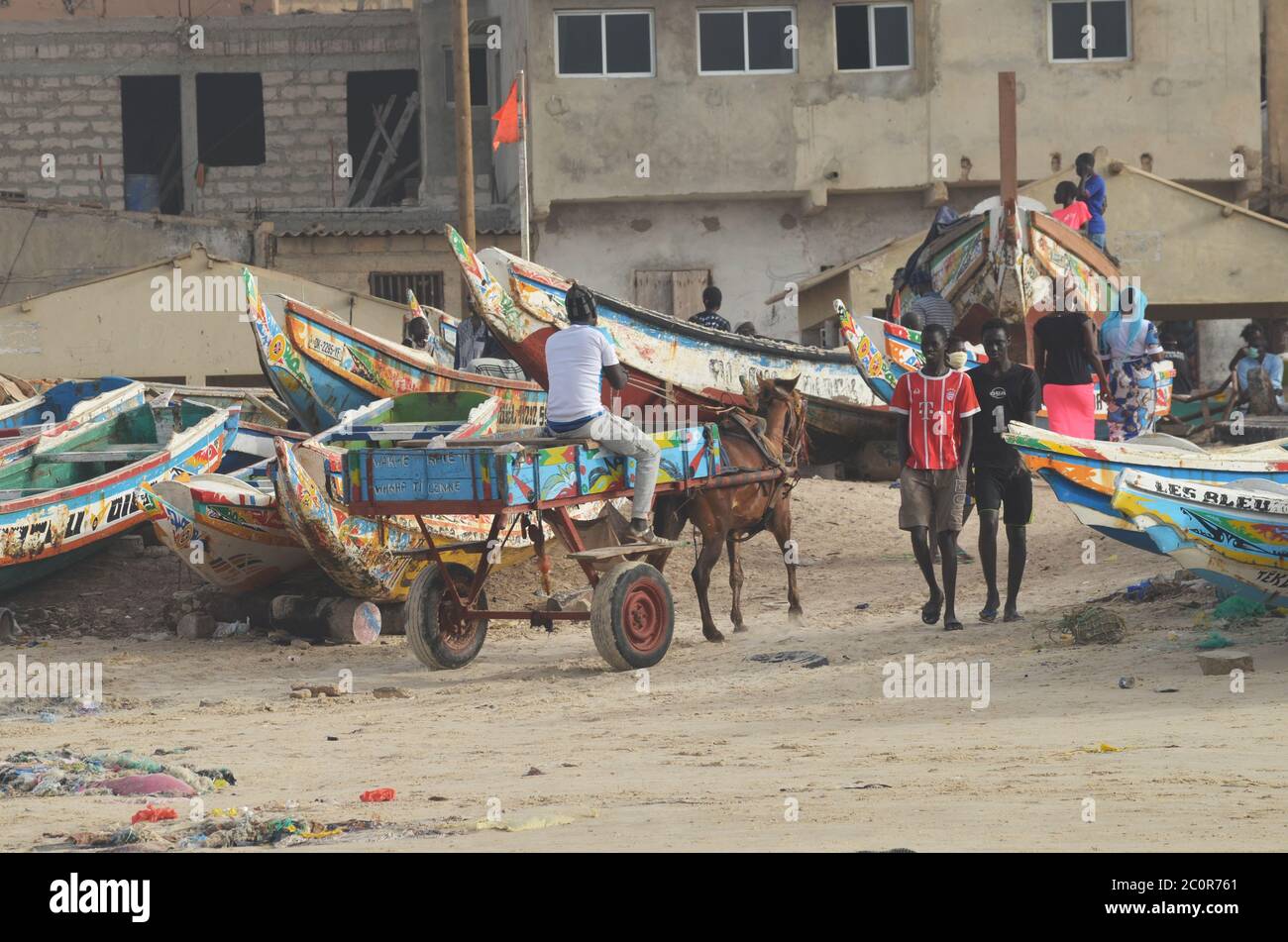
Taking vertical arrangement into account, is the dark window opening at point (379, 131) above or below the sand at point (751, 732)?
above

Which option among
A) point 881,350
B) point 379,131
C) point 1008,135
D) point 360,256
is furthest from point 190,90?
point 1008,135

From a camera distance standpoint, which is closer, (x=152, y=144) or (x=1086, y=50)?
(x=1086, y=50)

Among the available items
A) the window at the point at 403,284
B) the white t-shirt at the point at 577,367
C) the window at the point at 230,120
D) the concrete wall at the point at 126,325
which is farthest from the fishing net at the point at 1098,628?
the window at the point at 230,120

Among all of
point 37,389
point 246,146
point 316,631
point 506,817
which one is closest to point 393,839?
point 506,817

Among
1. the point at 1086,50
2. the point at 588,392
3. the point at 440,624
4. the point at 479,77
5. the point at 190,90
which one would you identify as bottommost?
the point at 440,624

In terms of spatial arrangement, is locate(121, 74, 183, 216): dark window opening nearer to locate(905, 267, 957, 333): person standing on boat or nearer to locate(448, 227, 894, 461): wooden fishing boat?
locate(448, 227, 894, 461): wooden fishing boat

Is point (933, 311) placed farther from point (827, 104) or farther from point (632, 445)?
point (827, 104)

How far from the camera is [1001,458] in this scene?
40.6 ft

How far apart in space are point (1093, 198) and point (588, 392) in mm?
9620

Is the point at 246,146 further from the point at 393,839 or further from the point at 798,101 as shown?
the point at 393,839

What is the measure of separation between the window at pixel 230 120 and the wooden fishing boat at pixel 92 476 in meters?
16.3

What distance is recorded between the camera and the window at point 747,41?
28.8 m

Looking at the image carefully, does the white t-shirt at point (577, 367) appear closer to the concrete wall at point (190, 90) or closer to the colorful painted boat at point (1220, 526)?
the colorful painted boat at point (1220, 526)

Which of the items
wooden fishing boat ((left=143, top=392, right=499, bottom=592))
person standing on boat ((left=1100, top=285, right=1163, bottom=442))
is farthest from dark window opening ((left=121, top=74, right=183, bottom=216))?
wooden fishing boat ((left=143, top=392, right=499, bottom=592))
